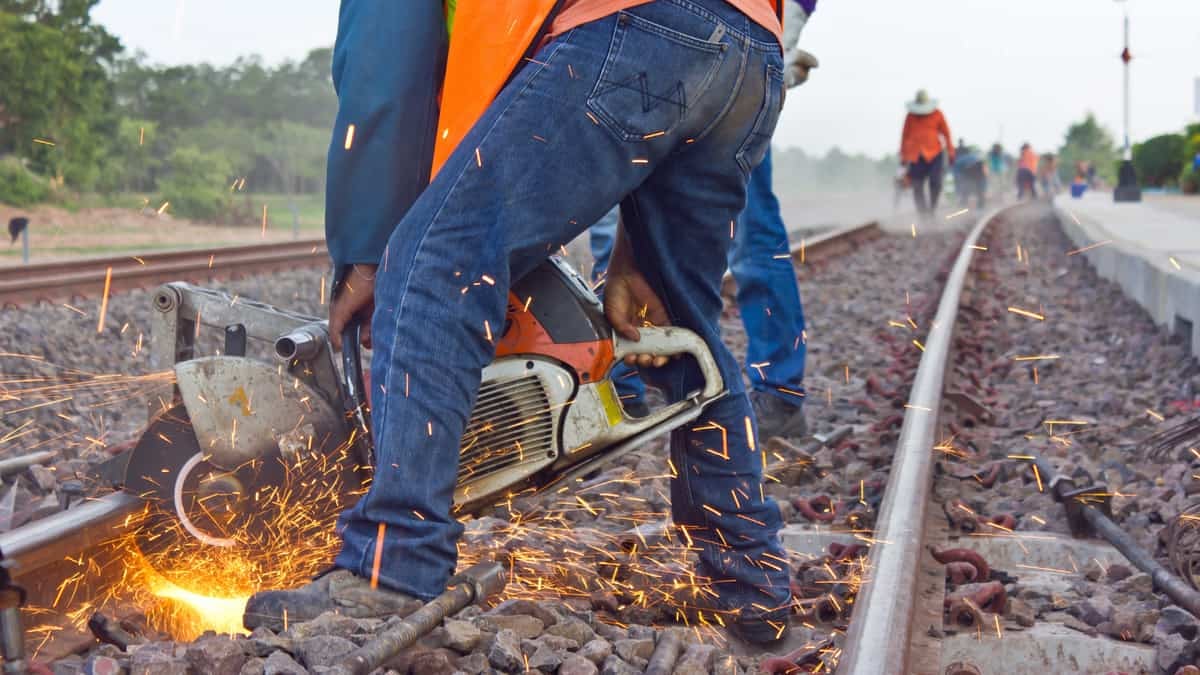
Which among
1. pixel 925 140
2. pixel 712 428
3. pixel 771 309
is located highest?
pixel 925 140

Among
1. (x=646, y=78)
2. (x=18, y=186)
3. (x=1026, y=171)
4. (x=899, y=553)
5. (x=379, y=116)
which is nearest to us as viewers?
(x=646, y=78)

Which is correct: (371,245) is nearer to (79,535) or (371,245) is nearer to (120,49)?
(79,535)

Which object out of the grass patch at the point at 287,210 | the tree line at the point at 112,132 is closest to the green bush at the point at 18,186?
the tree line at the point at 112,132

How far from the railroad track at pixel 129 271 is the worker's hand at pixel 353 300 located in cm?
475

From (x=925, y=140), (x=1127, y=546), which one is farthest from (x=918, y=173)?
(x=1127, y=546)

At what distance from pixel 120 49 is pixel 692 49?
27.4 m

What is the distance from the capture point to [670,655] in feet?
8.04

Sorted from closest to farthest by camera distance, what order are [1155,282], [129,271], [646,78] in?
[646,78] → [1155,282] → [129,271]

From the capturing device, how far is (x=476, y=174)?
2.31 meters

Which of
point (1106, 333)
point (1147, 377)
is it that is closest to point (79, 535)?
point (1147, 377)

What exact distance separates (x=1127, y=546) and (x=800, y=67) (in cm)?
236

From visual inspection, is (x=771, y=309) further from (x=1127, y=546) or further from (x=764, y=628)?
(x=764, y=628)

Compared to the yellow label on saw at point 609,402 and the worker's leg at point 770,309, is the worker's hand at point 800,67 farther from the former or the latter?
the yellow label on saw at point 609,402

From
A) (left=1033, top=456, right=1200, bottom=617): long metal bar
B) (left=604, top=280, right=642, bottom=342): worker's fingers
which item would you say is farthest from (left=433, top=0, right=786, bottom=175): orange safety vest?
(left=1033, top=456, right=1200, bottom=617): long metal bar
